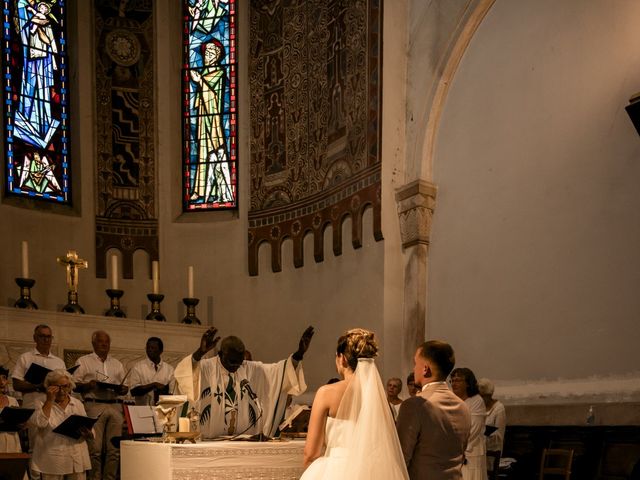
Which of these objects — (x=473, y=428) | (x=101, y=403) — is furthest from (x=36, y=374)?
(x=473, y=428)

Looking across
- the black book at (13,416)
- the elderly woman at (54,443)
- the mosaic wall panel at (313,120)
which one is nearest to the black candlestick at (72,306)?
the mosaic wall panel at (313,120)

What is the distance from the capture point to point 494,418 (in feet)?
22.7

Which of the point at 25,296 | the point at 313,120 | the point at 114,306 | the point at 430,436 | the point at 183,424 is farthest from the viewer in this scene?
the point at 313,120

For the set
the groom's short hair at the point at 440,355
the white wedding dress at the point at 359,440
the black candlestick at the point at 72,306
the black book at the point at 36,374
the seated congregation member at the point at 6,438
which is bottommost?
the seated congregation member at the point at 6,438

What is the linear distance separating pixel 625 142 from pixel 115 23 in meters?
8.47

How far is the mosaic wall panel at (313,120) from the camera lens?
9961 millimetres

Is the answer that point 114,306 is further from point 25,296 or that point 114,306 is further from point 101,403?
point 101,403

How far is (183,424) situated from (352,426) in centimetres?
133

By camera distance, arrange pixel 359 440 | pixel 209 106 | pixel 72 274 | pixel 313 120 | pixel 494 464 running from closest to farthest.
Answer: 1. pixel 359 440
2. pixel 494 464
3. pixel 72 274
4. pixel 313 120
5. pixel 209 106

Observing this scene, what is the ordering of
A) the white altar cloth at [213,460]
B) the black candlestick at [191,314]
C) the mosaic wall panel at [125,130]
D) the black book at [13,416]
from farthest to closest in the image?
1. the mosaic wall panel at [125,130]
2. the black candlestick at [191,314]
3. the black book at [13,416]
4. the white altar cloth at [213,460]

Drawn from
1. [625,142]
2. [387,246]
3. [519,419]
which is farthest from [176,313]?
[625,142]

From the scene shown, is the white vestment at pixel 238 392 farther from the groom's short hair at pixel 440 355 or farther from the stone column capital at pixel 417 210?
the stone column capital at pixel 417 210

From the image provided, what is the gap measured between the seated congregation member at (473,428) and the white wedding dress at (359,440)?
204cm

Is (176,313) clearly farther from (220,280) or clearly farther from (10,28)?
(10,28)
